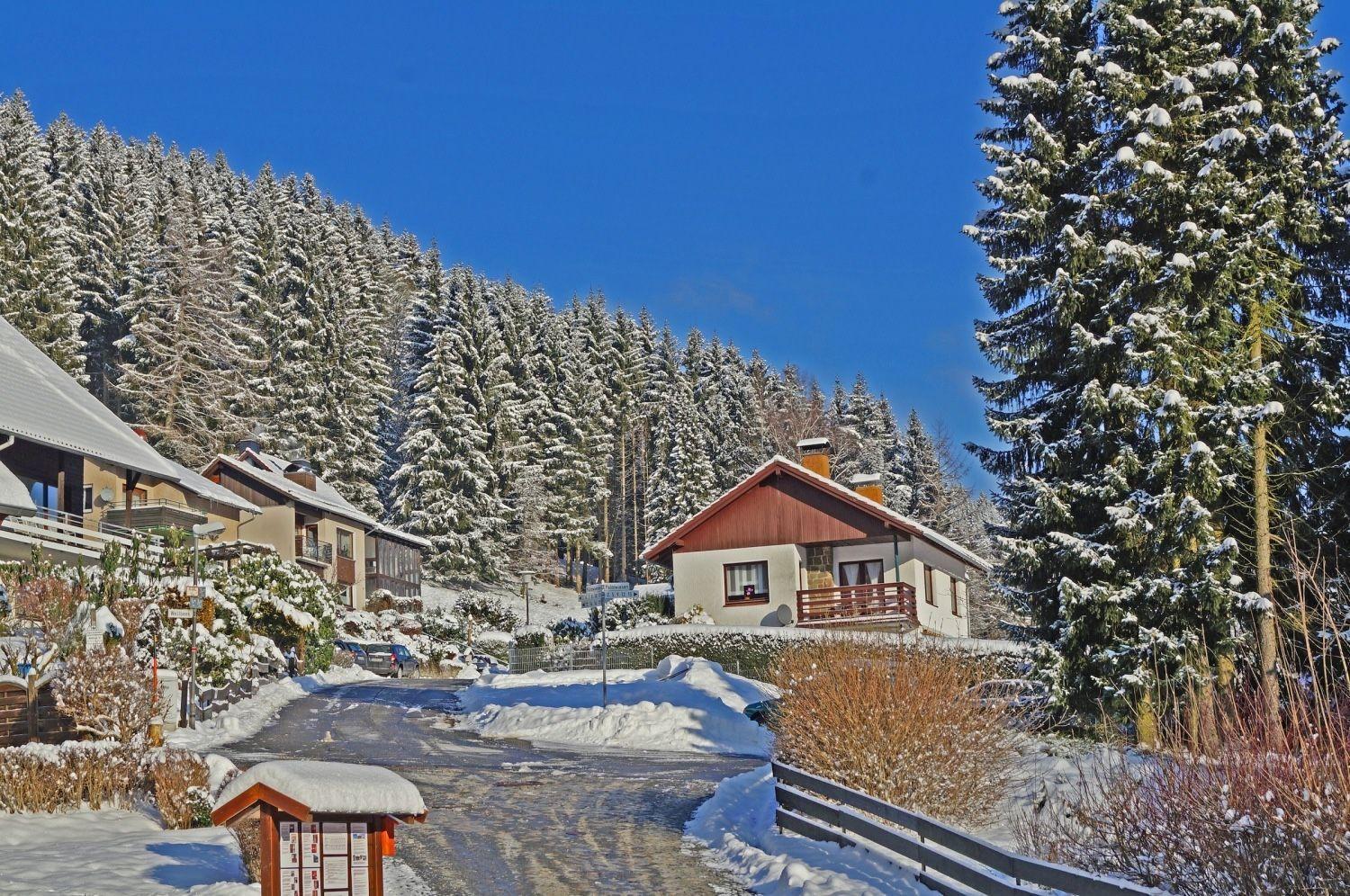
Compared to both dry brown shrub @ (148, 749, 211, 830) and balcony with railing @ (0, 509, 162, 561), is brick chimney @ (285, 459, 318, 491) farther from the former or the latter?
dry brown shrub @ (148, 749, 211, 830)

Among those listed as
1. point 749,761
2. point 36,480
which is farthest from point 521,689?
point 36,480

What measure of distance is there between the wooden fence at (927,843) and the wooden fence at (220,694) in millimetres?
16767

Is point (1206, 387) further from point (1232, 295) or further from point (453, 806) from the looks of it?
point (453, 806)

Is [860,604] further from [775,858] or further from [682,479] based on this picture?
[682,479]

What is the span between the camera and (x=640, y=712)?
3052 cm

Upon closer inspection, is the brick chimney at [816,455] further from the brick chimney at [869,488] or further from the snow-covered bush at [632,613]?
the snow-covered bush at [632,613]

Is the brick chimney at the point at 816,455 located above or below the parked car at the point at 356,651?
above

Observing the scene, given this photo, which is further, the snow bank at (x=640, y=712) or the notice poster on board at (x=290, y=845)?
the snow bank at (x=640, y=712)

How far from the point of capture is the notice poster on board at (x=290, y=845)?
907 centimetres

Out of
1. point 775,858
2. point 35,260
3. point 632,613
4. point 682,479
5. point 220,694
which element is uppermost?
point 35,260

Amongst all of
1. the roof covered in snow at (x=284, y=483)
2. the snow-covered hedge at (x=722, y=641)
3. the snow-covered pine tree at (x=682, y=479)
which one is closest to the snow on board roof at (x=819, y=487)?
the snow-covered hedge at (x=722, y=641)

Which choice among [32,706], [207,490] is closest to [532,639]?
[207,490]

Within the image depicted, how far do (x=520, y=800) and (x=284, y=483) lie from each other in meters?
42.9

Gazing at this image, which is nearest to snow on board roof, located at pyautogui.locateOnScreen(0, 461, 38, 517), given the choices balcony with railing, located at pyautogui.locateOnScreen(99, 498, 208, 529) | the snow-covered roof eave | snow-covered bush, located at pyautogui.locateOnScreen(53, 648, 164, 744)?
balcony with railing, located at pyautogui.locateOnScreen(99, 498, 208, 529)
